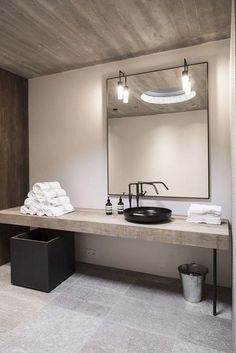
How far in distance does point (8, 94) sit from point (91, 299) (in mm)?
2815

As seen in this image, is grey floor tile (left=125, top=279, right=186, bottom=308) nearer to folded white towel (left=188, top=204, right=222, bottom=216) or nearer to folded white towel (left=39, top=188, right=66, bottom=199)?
folded white towel (left=188, top=204, right=222, bottom=216)

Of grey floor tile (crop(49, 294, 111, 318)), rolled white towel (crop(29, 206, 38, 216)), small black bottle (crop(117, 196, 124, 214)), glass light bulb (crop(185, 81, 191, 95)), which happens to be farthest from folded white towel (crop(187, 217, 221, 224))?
rolled white towel (crop(29, 206, 38, 216))

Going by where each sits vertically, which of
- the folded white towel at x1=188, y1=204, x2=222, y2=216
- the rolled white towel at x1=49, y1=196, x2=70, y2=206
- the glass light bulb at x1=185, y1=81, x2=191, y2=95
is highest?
the glass light bulb at x1=185, y1=81, x2=191, y2=95

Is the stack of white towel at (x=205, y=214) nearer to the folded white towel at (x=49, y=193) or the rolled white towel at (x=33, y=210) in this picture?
the folded white towel at (x=49, y=193)

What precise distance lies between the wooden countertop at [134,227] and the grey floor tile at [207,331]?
66cm

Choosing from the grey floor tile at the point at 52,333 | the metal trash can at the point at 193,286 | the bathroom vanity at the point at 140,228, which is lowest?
the grey floor tile at the point at 52,333

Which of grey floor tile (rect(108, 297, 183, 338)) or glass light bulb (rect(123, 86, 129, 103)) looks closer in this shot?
grey floor tile (rect(108, 297, 183, 338))

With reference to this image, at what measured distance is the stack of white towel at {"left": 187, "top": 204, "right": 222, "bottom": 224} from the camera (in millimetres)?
2328

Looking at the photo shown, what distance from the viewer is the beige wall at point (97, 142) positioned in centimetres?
259

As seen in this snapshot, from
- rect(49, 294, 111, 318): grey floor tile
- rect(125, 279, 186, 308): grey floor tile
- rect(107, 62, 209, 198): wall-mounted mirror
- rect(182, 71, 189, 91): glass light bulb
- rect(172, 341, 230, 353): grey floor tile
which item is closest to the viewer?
rect(172, 341, 230, 353): grey floor tile

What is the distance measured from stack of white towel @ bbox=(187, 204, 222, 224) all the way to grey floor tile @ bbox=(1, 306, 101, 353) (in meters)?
1.29

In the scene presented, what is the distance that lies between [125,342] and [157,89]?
2.51 m

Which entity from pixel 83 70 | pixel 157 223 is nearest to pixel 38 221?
pixel 157 223

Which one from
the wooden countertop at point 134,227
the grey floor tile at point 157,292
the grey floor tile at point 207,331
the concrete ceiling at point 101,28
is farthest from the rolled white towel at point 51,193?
the grey floor tile at point 207,331
